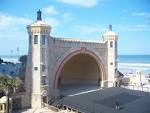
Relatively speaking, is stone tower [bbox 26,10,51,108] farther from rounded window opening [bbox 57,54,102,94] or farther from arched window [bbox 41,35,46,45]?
rounded window opening [bbox 57,54,102,94]

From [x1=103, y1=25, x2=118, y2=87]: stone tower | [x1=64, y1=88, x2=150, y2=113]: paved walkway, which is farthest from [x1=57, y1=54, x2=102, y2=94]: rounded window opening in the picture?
[x1=64, y1=88, x2=150, y2=113]: paved walkway

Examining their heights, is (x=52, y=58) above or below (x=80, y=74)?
above

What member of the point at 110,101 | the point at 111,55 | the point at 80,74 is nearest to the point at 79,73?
the point at 80,74

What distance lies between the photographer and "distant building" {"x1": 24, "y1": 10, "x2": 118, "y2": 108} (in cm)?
2830

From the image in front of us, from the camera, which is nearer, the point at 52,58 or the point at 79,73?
the point at 52,58

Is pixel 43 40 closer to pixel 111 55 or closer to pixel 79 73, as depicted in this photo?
pixel 111 55

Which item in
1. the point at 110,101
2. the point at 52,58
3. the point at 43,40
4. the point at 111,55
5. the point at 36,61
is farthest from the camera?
the point at 111,55

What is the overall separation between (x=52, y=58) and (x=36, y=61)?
7.93 ft

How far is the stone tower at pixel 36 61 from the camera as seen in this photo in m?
Result: 28.2

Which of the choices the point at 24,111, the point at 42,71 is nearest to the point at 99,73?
the point at 42,71

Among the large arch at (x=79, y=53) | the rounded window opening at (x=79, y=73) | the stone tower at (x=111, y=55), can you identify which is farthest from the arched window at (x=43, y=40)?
the rounded window opening at (x=79, y=73)

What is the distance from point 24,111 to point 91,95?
858 centimetres

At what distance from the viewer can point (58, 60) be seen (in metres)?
30.9

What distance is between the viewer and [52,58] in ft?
98.8
